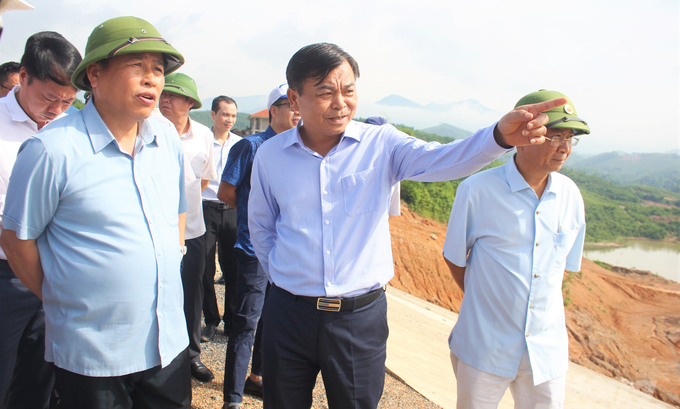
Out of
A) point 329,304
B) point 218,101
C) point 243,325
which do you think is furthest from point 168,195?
point 218,101

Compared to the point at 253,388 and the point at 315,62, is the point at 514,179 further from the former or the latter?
the point at 253,388

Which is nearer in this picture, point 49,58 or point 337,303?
point 337,303

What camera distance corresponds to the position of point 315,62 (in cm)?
183

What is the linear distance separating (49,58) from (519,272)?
2828 millimetres

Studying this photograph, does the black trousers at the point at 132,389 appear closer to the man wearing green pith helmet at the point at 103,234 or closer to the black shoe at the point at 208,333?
the man wearing green pith helmet at the point at 103,234

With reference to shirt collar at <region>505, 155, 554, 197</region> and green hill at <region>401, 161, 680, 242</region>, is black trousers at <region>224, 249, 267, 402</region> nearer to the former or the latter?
shirt collar at <region>505, 155, 554, 197</region>

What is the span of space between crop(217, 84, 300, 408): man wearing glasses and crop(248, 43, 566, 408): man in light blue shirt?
0.94 metres

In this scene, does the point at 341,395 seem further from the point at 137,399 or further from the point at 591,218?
the point at 591,218

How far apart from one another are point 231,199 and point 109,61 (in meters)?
1.59

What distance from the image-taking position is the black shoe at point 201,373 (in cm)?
332

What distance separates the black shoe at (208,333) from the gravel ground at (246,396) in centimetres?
9

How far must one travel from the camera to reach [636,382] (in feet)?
36.0

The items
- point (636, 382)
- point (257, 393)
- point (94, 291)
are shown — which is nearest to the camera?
point (94, 291)

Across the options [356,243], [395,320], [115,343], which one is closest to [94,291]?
[115,343]
